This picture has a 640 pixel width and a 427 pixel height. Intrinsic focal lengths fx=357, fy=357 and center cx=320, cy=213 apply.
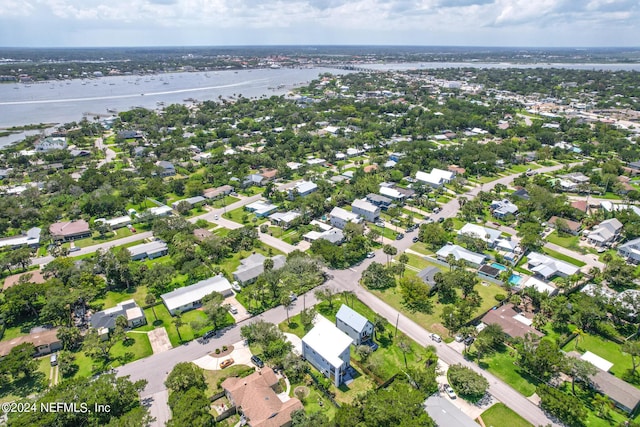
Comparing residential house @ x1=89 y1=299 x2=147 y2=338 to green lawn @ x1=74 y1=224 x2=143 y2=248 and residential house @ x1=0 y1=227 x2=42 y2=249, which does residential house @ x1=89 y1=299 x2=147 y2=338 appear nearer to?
green lawn @ x1=74 y1=224 x2=143 y2=248

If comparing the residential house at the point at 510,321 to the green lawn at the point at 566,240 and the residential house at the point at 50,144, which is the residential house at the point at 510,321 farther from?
the residential house at the point at 50,144

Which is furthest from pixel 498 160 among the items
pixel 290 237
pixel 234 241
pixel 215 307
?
pixel 215 307

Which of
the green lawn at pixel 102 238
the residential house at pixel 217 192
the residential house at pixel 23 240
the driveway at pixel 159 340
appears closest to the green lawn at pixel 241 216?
the residential house at pixel 217 192

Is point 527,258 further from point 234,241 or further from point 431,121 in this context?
point 431,121

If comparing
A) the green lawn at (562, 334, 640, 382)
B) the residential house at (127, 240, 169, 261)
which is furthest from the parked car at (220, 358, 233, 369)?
the green lawn at (562, 334, 640, 382)

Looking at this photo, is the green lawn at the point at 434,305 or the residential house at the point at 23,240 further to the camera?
the residential house at the point at 23,240
